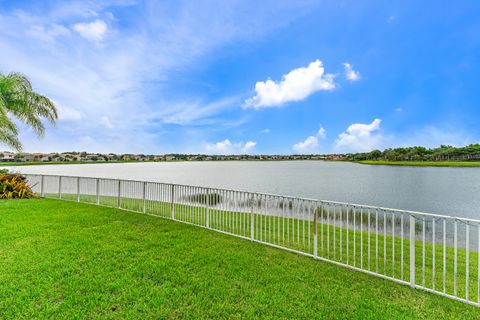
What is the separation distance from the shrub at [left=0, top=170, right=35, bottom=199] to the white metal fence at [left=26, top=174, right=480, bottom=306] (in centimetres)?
51

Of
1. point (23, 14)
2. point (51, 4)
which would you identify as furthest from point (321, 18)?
point (23, 14)

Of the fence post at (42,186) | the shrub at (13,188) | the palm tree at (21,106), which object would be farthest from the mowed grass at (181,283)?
the palm tree at (21,106)

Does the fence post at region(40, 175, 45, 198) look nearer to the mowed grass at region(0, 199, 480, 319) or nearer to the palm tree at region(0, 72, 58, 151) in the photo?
the palm tree at region(0, 72, 58, 151)

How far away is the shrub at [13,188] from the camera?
9.48 m

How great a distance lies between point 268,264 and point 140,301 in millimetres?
2037

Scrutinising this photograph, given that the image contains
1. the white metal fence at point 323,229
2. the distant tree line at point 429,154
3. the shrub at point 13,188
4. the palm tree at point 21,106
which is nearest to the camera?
the white metal fence at point 323,229

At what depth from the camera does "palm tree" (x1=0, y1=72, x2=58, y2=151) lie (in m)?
10.2

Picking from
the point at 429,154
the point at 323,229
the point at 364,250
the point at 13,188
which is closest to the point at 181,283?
the point at 364,250

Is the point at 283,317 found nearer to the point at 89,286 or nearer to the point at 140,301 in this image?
the point at 140,301

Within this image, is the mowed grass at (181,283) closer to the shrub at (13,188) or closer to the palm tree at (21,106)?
the shrub at (13,188)

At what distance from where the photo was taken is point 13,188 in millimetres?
9664

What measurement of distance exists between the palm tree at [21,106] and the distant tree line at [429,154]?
335 feet

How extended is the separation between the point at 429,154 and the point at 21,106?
105 meters

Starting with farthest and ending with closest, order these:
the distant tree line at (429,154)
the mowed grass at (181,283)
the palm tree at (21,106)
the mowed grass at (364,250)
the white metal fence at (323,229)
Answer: the distant tree line at (429,154) → the palm tree at (21,106) → the mowed grass at (364,250) → the white metal fence at (323,229) → the mowed grass at (181,283)
